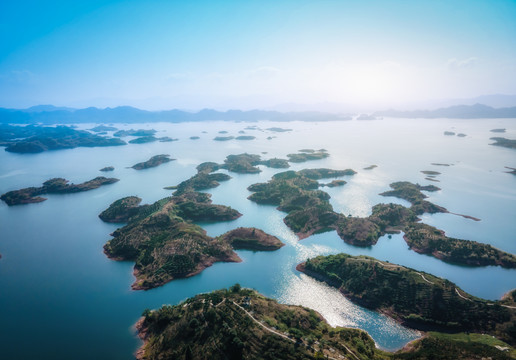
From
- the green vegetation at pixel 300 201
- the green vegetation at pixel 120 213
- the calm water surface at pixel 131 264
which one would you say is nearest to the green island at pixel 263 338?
the calm water surface at pixel 131 264

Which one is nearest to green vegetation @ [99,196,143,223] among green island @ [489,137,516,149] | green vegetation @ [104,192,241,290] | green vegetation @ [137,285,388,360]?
green vegetation @ [104,192,241,290]

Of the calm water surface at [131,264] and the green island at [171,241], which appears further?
the green island at [171,241]

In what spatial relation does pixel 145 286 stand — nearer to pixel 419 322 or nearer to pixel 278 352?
pixel 278 352

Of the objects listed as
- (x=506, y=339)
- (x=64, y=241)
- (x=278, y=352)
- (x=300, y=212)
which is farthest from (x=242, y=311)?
(x=64, y=241)

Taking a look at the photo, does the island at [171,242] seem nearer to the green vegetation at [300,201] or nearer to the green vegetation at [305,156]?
the green vegetation at [300,201]

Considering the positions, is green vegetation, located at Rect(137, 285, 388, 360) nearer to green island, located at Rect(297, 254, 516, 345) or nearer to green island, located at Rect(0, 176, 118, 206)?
green island, located at Rect(297, 254, 516, 345)

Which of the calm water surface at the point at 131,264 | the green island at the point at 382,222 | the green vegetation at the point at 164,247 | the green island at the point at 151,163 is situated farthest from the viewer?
the green island at the point at 151,163
